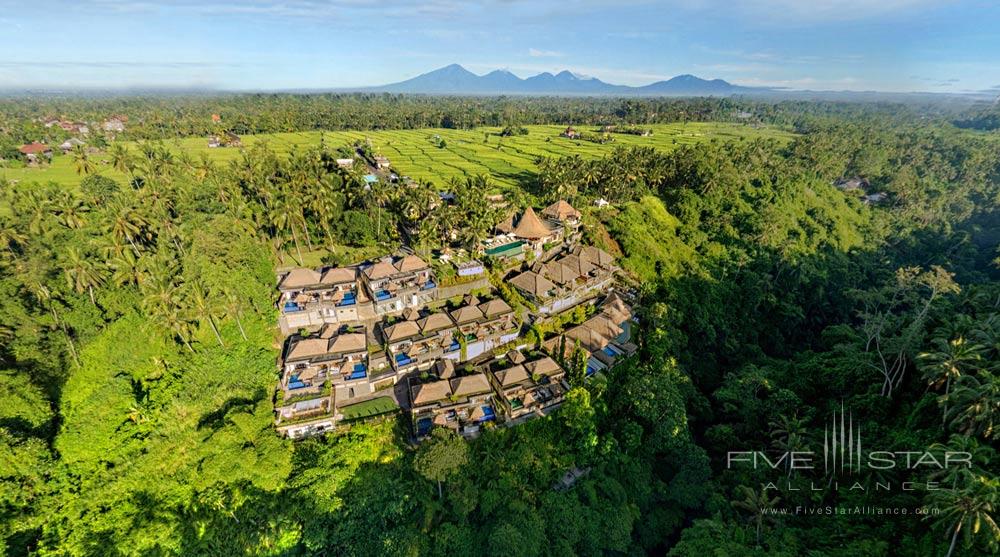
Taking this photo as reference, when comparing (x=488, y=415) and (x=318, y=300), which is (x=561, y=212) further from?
(x=318, y=300)

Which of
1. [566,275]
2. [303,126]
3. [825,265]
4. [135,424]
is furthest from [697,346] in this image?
[303,126]

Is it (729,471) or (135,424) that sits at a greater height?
(135,424)

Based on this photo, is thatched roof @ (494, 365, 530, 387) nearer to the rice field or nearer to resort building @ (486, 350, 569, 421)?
resort building @ (486, 350, 569, 421)

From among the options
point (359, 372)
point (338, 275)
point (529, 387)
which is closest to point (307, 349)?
point (359, 372)

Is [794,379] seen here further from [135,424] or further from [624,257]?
[135,424]

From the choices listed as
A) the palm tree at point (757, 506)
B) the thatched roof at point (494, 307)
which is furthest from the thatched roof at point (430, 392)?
the palm tree at point (757, 506)

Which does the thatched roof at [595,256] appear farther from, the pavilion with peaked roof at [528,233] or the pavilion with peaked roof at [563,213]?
the pavilion with peaked roof at [563,213]

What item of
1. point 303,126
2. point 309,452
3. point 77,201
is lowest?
point 309,452
